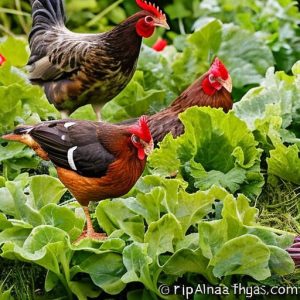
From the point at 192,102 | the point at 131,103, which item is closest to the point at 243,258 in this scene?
the point at 192,102

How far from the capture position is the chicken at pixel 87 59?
2678mm

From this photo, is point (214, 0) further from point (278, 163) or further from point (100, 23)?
point (278, 163)

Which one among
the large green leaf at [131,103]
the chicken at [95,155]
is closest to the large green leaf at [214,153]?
the chicken at [95,155]

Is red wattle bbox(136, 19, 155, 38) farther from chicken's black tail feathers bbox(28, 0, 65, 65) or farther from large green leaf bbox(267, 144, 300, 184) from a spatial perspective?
large green leaf bbox(267, 144, 300, 184)

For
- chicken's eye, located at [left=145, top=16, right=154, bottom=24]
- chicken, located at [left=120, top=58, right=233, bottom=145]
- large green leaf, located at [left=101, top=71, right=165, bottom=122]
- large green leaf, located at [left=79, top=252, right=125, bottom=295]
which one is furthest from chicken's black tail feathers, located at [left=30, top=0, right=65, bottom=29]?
large green leaf, located at [left=79, top=252, right=125, bottom=295]

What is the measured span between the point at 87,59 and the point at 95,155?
0.68 m

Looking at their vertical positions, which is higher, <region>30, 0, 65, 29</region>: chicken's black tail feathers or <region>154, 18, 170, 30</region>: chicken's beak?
<region>154, 18, 170, 30</region>: chicken's beak

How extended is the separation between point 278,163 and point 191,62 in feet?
3.22

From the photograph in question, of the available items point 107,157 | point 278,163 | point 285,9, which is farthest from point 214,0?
point 107,157

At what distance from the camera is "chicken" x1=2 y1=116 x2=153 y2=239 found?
2049 millimetres

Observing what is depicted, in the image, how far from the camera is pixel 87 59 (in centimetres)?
270

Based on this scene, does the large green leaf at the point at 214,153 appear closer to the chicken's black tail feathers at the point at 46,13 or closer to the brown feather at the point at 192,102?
the brown feather at the point at 192,102

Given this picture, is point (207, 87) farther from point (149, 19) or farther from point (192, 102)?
point (149, 19)

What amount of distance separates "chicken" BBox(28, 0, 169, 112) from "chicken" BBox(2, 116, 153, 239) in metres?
0.55
